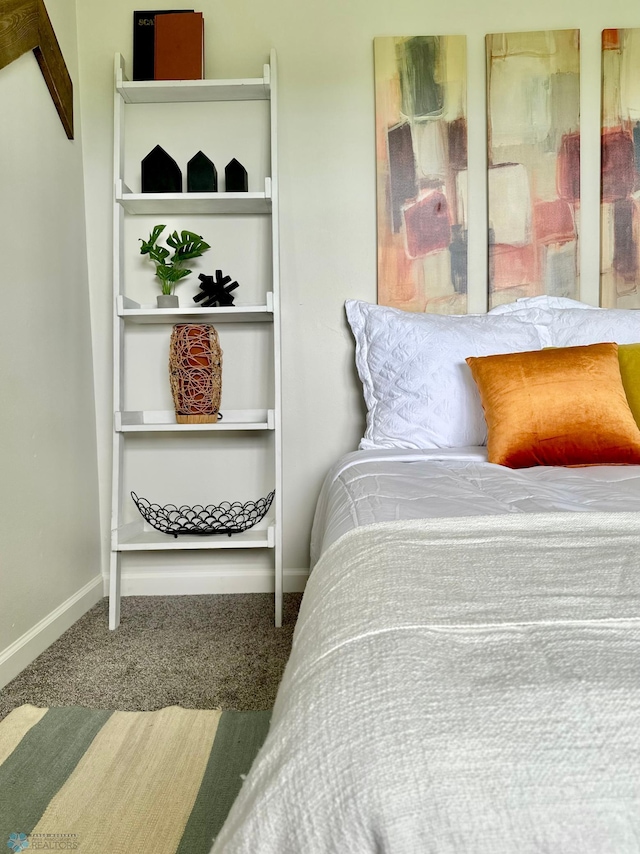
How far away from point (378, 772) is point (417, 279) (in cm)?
220

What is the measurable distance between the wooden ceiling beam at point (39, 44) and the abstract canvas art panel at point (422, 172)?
105 centimetres

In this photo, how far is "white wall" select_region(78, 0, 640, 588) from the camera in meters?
2.50

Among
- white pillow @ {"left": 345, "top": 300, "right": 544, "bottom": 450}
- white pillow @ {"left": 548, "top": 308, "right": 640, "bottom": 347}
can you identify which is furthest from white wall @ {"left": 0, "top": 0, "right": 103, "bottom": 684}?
white pillow @ {"left": 548, "top": 308, "right": 640, "bottom": 347}

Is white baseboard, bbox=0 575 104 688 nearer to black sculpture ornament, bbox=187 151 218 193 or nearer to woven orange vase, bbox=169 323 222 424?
woven orange vase, bbox=169 323 222 424

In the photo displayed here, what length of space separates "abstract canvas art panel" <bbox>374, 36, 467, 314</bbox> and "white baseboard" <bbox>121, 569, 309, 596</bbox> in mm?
1102

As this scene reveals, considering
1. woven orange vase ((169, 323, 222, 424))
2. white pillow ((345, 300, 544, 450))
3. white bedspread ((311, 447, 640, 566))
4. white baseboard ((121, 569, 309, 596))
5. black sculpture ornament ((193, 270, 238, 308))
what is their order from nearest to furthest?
white bedspread ((311, 447, 640, 566)), white pillow ((345, 300, 544, 450)), woven orange vase ((169, 323, 222, 424)), black sculpture ornament ((193, 270, 238, 308)), white baseboard ((121, 569, 309, 596))

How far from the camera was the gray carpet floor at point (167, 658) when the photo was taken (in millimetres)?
1688

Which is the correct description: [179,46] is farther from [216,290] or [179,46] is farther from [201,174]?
[216,290]

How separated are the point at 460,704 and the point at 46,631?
72.2 inches

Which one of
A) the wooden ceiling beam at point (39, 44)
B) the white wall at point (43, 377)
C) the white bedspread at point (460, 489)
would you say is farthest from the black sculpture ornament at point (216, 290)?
the white bedspread at point (460, 489)

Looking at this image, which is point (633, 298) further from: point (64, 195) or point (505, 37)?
point (64, 195)

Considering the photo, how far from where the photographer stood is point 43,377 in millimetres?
2098

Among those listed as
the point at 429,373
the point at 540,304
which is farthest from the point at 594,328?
the point at 429,373

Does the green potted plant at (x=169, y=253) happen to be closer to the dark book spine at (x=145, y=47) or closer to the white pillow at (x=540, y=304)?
the dark book spine at (x=145, y=47)
